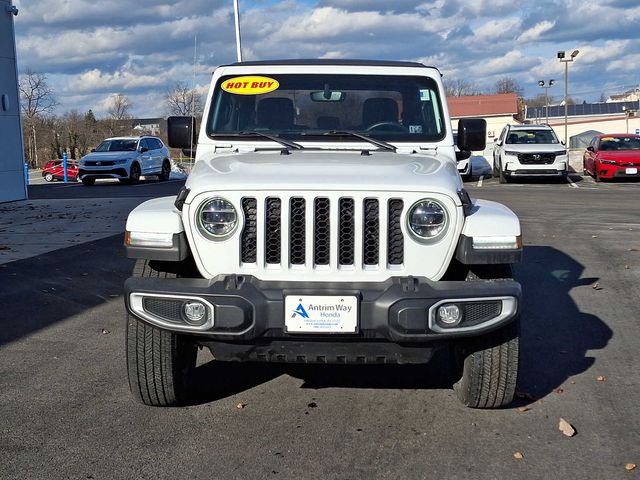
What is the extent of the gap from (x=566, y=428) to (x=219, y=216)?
6.93ft

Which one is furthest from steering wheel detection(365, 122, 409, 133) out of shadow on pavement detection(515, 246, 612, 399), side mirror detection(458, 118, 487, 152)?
shadow on pavement detection(515, 246, 612, 399)

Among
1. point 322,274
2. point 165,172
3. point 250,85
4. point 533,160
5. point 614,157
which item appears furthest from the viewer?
point 165,172

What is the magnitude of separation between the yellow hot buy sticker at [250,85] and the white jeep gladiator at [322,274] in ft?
3.85

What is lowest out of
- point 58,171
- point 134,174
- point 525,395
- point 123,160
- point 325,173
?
point 58,171

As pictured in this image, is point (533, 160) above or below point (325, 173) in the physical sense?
below

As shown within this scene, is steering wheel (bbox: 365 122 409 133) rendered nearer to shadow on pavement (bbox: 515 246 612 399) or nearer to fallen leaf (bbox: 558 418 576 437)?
shadow on pavement (bbox: 515 246 612 399)

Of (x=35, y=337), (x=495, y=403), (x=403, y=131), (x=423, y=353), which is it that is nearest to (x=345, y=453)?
(x=423, y=353)

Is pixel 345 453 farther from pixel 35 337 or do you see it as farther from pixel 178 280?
pixel 35 337

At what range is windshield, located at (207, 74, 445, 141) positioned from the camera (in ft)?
18.3

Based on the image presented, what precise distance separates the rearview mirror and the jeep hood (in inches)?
26.9

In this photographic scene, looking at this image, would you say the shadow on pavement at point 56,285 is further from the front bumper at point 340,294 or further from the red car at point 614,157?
the red car at point 614,157

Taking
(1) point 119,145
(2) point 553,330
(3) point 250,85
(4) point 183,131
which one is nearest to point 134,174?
(1) point 119,145

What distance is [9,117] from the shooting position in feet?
66.0

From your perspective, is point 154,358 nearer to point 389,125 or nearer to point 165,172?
point 389,125
